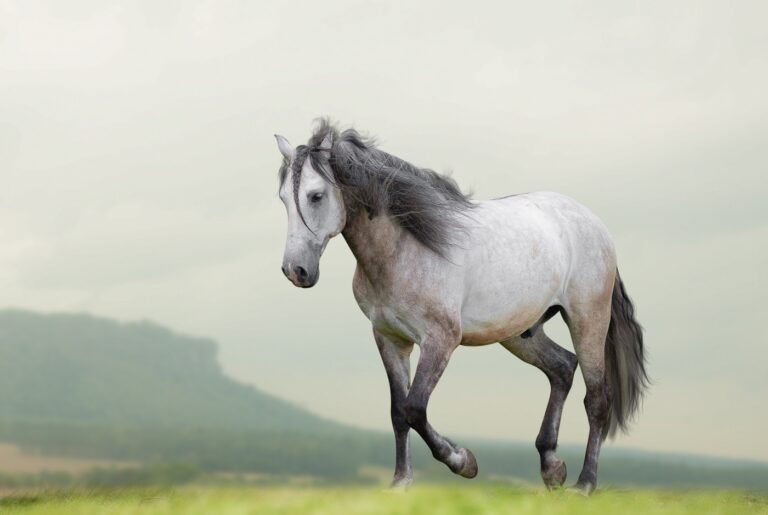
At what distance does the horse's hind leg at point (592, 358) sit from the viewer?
8266mm

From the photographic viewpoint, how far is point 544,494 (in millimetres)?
7492

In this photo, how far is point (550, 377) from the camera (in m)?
8.48

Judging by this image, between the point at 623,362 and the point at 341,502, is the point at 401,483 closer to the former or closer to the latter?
the point at 341,502

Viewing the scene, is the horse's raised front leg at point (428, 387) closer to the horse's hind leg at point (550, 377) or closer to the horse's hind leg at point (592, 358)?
the horse's hind leg at point (550, 377)

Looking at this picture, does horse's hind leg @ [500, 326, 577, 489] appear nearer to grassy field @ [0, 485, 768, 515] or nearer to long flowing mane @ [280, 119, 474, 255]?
grassy field @ [0, 485, 768, 515]

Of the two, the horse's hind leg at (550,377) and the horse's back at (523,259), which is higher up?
the horse's back at (523,259)

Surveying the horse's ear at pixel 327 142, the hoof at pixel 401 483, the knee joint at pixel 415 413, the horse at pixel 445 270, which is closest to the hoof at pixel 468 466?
the horse at pixel 445 270

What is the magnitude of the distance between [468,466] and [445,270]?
1.41 m

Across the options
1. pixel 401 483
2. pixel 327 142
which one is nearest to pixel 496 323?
pixel 401 483

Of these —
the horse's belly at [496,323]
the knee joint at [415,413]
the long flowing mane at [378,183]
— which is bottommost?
the knee joint at [415,413]

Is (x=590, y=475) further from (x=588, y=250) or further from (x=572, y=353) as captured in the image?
(x=588, y=250)

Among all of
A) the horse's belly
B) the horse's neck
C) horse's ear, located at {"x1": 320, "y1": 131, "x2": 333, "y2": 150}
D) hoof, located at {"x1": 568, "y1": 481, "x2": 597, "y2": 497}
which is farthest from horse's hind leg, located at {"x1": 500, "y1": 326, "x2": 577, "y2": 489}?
horse's ear, located at {"x1": 320, "y1": 131, "x2": 333, "y2": 150}

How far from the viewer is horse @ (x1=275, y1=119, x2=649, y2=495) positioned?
6895 mm

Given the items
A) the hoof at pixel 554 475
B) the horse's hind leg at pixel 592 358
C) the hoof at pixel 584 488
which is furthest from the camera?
the horse's hind leg at pixel 592 358
